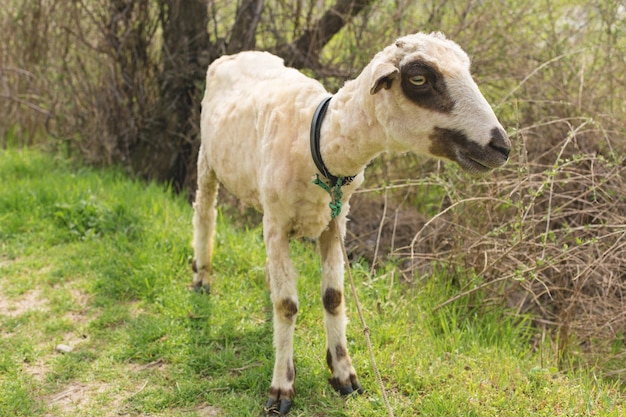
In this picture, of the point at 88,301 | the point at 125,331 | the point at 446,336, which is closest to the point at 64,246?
the point at 88,301

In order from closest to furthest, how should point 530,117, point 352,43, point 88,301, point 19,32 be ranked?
point 88,301 < point 530,117 < point 352,43 < point 19,32

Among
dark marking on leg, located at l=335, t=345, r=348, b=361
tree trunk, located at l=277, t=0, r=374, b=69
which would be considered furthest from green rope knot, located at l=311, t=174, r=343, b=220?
tree trunk, located at l=277, t=0, r=374, b=69

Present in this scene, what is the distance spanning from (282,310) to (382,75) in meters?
1.53

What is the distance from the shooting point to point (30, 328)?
4465mm

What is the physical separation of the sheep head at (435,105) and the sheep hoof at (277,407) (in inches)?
64.1

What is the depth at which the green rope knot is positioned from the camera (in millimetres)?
3318

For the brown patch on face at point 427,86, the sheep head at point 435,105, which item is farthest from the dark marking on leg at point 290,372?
the brown patch on face at point 427,86

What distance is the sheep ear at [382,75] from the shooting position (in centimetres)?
281

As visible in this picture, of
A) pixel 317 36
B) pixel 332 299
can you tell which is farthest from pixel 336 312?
pixel 317 36

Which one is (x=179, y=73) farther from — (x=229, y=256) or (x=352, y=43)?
(x=229, y=256)

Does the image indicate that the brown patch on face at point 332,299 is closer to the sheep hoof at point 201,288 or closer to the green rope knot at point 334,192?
the green rope knot at point 334,192

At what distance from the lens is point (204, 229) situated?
494 centimetres

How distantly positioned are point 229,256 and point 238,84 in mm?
1484

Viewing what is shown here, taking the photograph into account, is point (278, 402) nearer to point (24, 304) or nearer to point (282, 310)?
point (282, 310)
